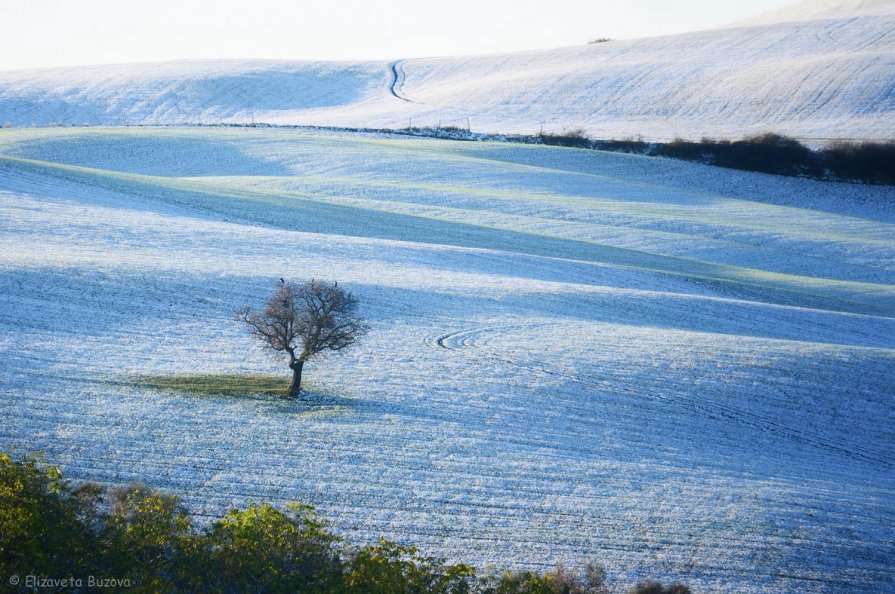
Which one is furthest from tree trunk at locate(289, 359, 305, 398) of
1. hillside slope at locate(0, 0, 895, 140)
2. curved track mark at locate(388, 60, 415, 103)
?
curved track mark at locate(388, 60, 415, 103)

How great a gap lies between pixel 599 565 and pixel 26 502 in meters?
7.09

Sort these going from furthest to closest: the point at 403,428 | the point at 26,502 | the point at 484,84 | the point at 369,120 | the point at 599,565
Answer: the point at 484,84 → the point at 369,120 → the point at 403,428 → the point at 599,565 → the point at 26,502

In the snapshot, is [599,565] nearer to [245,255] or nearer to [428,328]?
[428,328]

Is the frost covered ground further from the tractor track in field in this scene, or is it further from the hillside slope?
the hillside slope

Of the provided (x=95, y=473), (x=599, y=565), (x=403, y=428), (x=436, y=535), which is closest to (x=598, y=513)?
(x=599, y=565)

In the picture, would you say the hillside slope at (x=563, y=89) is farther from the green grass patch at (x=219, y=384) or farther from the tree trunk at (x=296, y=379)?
the tree trunk at (x=296, y=379)

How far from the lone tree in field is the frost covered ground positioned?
0.98 metres

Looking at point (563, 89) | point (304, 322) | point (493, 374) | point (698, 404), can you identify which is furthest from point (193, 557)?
point (563, 89)

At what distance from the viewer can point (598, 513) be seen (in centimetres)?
1244

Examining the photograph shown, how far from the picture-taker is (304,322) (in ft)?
54.5

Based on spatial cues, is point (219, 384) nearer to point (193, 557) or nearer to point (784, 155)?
point (193, 557)

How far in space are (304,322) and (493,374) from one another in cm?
436

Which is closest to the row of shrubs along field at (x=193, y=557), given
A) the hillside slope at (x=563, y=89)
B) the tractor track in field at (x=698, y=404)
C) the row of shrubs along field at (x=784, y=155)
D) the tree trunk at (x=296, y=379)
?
the tree trunk at (x=296, y=379)

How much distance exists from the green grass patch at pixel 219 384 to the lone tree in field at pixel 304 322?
1.42ft
